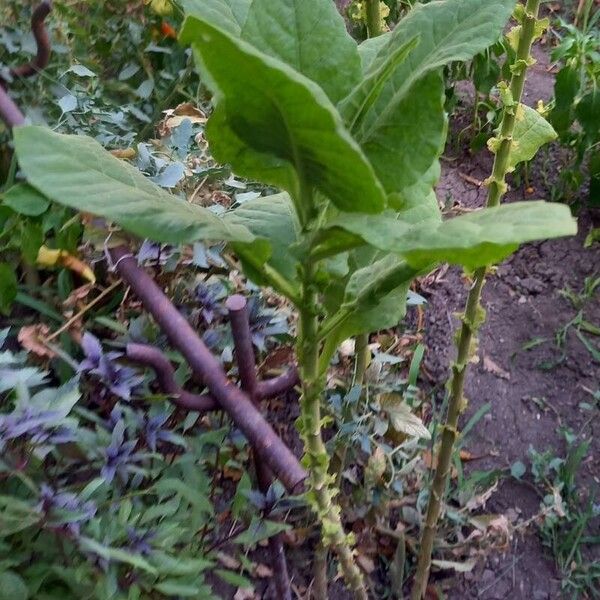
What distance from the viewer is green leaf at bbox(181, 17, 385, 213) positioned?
0.33 metres

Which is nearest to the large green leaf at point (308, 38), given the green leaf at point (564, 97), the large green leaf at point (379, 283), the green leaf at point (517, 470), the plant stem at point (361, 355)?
the large green leaf at point (379, 283)

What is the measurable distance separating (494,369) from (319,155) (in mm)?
1197

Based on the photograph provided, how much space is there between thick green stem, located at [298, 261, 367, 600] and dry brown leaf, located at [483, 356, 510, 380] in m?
0.84

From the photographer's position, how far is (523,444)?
1.34m

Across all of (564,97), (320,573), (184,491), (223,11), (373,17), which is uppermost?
(223,11)

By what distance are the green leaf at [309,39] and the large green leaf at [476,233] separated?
109 mm

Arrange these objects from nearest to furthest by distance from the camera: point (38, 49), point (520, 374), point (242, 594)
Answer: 1. point (242, 594)
2. point (38, 49)
3. point (520, 374)

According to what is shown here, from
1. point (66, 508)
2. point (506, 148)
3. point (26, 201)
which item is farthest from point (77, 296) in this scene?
point (506, 148)

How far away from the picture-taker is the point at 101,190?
15.9 inches

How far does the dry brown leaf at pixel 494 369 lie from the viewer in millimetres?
1462

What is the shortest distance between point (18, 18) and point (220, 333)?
36.0 inches

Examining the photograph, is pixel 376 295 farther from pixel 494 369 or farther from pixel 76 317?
pixel 494 369

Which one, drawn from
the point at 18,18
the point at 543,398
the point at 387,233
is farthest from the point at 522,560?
the point at 18,18

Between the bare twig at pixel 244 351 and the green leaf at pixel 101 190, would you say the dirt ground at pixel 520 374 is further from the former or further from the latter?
the green leaf at pixel 101 190
